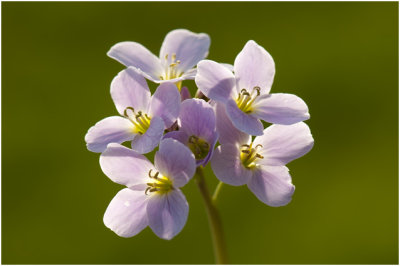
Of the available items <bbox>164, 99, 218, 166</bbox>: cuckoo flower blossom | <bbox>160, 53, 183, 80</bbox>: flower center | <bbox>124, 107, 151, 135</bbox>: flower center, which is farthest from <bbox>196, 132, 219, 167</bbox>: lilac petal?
<bbox>160, 53, 183, 80</bbox>: flower center

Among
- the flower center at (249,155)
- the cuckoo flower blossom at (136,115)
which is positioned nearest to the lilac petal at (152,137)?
the cuckoo flower blossom at (136,115)

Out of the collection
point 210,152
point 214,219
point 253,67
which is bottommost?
point 214,219

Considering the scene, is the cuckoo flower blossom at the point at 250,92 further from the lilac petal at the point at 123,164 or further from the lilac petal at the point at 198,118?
the lilac petal at the point at 123,164

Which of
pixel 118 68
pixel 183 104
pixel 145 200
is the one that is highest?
pixel 118 68

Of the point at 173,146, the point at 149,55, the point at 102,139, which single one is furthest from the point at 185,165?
the point at 149,55

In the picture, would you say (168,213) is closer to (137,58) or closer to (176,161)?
(176,161)

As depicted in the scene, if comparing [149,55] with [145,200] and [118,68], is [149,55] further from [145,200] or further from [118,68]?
[118,68]

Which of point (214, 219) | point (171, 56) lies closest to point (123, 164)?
point (214, 219)
